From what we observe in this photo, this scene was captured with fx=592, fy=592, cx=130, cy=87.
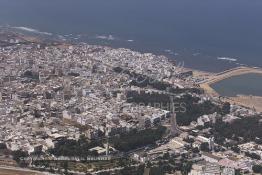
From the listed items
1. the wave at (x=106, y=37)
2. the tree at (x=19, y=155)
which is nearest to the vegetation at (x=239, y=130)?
the tree at (x=19, y=155)

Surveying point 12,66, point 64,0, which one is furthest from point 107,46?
point 64,0

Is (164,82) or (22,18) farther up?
(22,18)

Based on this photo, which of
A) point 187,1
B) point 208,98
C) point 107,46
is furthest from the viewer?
point 187,1

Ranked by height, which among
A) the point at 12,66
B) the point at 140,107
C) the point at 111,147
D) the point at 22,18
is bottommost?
the point at 111,147

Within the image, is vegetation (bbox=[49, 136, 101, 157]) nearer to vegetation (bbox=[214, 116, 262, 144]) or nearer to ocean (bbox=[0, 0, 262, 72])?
vegetation (bbox=[214, 116, 262, 144])

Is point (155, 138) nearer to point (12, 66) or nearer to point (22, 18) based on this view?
point (12, 66)

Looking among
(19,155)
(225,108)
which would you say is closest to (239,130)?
(225,108)

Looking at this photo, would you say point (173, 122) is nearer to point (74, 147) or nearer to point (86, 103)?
point (86, 103)
